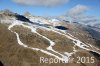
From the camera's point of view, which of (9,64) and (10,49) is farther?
(10,49)

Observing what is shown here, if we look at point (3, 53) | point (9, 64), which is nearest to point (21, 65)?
point (9, 64)

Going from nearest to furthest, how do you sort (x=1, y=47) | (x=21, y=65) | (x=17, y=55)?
(x=21, y=65)
(x=17, y=55)
(x=1, y=47)


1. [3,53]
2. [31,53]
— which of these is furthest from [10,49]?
[31,53]

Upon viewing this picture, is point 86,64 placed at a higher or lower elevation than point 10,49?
lower

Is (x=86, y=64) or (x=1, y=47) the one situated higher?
(x=1, y=47)

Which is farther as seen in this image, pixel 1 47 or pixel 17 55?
pixel 1 47

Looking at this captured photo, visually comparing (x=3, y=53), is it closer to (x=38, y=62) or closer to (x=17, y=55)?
(x=17, y=55)

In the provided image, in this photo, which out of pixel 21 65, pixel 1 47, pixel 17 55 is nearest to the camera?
pixel 21 65

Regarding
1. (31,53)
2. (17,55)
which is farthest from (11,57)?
(31,53)

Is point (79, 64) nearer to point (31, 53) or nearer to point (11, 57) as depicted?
point (31, 53)
